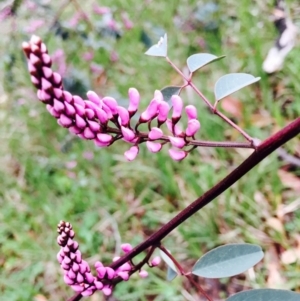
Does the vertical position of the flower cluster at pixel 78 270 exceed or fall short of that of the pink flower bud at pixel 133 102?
it falls short

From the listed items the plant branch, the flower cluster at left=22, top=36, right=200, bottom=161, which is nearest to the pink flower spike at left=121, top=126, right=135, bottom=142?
the flower cluster at left=22, top=36, right=200, bottom=161

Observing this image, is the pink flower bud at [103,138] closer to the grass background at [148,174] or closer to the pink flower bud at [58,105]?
the pink flower bud at [58,105]

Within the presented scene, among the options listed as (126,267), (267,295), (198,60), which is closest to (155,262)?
(126,267)

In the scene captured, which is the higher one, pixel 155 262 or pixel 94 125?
pixel 94 125

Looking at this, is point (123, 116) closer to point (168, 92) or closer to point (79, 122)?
point (79, 122)

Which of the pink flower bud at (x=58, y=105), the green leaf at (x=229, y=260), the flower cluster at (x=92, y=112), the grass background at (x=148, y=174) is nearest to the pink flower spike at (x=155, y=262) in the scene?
the green leaf at (x=229, y=260)

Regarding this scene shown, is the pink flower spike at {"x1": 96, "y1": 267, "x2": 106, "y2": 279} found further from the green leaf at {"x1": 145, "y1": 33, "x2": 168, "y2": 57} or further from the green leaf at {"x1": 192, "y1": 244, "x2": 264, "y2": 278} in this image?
the green leaf at {"x1": 145, "y1": 33, "x2": 168, "y2": 57}
